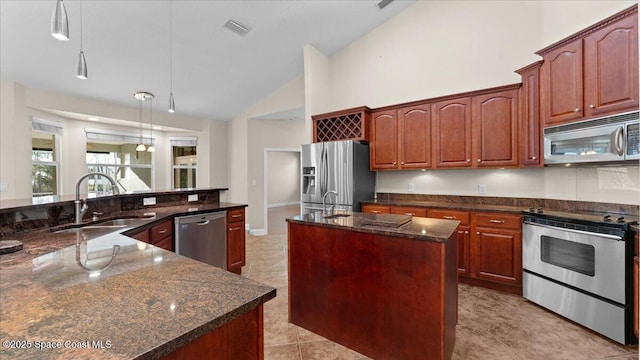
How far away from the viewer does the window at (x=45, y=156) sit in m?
4.30

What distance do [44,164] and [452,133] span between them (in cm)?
640

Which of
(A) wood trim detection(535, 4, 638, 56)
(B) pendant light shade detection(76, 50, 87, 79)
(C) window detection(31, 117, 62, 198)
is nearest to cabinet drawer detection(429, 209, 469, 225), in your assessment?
(A) wood trim detection(535, 4, 638, 56)

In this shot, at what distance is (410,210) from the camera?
3482mm

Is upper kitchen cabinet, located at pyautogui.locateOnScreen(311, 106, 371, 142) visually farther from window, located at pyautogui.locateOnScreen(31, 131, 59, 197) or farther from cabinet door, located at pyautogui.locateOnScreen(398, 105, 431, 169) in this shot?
window, located at pyautogui.locateOnScreen(31, 131, 59, 197)

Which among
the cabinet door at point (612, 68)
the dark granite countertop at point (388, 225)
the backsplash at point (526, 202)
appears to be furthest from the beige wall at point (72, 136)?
the cabinet door at point (612, 68)

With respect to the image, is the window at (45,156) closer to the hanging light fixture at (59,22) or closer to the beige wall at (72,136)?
the beige wall at (72,136)

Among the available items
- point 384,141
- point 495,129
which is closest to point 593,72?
point 495,129

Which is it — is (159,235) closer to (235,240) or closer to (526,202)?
(235,240)

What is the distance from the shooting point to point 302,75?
5.48m

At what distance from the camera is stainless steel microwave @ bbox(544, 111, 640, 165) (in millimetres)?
2154

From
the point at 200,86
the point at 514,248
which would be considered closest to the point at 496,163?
the point at 514,248

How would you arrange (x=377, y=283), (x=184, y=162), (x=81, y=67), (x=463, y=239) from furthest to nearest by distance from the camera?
(x=184, y=162)
(x=463, y=239)
(x=81, y=67)
(x=377, y=283)

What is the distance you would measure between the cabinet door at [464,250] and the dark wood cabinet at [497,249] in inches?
2.0

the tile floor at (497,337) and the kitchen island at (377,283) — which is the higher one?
the kitchen island at (377,283)
